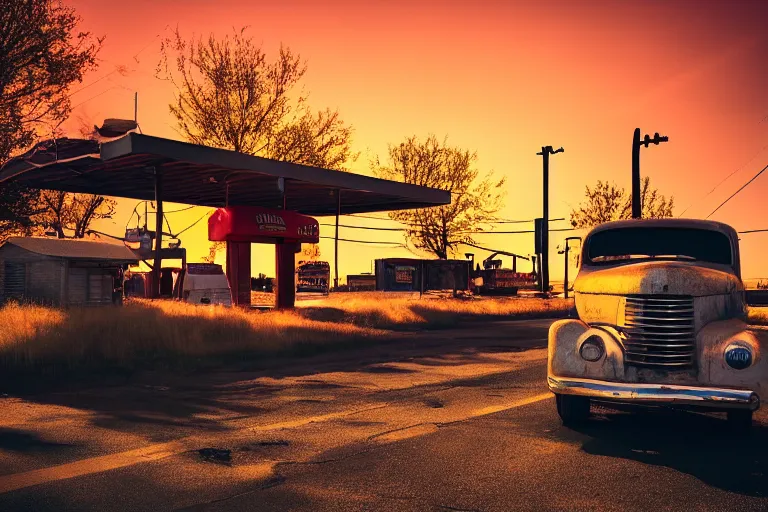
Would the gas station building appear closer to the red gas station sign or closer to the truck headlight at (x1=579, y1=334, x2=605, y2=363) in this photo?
the red gas station sign

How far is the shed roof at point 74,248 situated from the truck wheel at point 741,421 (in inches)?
794

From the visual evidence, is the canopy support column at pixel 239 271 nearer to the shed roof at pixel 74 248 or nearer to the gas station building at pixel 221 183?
the gas station building at pixel 221 183

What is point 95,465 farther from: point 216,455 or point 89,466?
point 216,455

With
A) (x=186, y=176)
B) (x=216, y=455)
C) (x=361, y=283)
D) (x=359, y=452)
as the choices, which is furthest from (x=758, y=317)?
(x=361, y=283)

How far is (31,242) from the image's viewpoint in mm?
22953

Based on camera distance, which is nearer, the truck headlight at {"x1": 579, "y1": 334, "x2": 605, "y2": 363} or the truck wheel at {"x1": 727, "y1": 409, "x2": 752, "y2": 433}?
the truck headlight at {"x1": 579, "y1": 334, "x2": 605, "y2": 363}

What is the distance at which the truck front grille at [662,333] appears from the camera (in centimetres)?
750

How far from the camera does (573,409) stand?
26.3ft

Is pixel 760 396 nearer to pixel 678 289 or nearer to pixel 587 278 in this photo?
pixel 678 289

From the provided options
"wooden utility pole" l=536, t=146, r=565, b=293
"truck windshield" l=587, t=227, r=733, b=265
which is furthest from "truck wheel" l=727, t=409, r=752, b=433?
"wooden utility pole" l=536, t=146, r=565, b=293

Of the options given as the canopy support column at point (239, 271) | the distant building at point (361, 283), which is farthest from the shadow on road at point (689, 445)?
the distant building at point (361, 283)

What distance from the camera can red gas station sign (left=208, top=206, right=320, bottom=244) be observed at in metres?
24.3

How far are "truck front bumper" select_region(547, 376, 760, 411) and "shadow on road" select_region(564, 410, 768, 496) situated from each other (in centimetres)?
45

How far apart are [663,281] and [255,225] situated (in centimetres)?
1865
